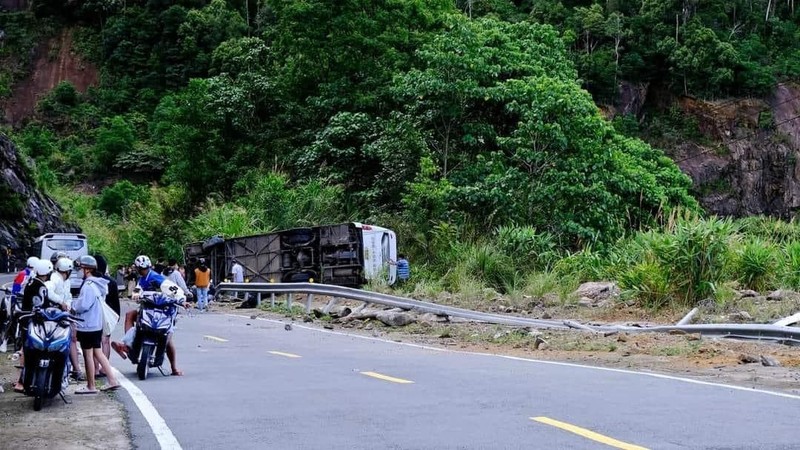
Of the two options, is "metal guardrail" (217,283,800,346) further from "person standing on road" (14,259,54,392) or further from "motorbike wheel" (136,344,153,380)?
"person standing on road" (14,259,54,392)

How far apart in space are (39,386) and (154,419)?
182cm

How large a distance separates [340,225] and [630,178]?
422 inches

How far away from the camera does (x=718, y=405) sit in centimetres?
869

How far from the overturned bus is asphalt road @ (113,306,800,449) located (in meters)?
16.1

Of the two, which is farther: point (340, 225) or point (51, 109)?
point (51, 109)

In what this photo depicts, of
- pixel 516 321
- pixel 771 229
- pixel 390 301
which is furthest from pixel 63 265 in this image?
pixel 771 229

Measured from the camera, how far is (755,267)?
62.7 feet

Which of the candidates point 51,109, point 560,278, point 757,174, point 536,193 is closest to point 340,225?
point 536,193

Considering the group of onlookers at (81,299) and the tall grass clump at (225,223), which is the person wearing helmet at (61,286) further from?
the tall grass clump at (225,223)

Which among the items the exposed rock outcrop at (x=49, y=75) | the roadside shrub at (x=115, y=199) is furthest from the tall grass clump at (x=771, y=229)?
the exposed rock outcrop at (x=49, y=75)

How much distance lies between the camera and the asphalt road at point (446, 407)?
23.7 ft

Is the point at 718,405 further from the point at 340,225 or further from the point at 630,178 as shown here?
the point at 630,178

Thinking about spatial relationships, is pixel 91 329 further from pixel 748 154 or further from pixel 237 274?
pixel 748 154

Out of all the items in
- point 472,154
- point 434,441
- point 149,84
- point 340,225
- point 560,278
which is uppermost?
point 149,84
